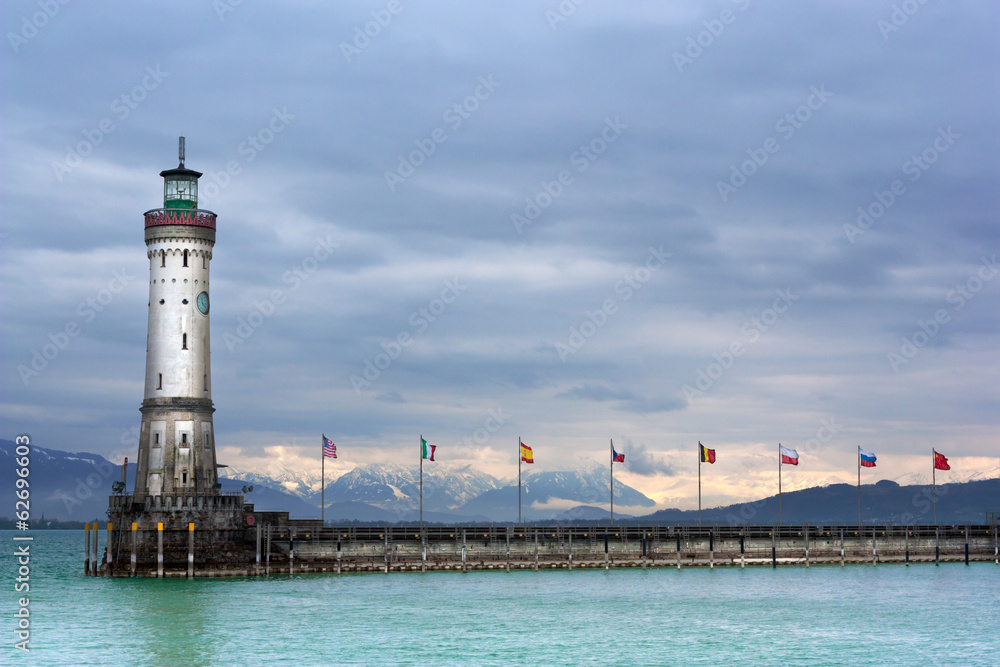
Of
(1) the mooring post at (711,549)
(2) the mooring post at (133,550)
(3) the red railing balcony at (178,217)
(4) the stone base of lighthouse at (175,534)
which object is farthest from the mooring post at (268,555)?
(1) the mooring post at (711,549)

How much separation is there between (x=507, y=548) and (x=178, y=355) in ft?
125

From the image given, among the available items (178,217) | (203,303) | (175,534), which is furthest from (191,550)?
(178,217)

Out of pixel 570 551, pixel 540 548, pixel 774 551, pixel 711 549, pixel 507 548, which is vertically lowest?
pixel 774 551

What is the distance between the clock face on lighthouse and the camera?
345 ft

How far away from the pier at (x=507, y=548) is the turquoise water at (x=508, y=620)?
1801 mm

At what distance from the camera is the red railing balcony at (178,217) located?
105m

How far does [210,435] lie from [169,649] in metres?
37.2

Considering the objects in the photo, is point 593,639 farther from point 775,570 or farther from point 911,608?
point 775,570

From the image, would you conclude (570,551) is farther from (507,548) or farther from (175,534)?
(175,534)

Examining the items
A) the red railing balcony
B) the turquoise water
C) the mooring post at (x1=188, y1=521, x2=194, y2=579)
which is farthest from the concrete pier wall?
the red railing balcony

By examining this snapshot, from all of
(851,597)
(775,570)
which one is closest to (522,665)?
(851,597)

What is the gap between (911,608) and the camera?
3711 inches

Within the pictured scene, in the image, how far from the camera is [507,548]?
389 ft

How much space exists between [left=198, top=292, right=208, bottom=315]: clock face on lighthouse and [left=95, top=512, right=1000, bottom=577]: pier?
19.1 metres
